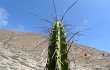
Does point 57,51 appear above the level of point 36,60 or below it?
below

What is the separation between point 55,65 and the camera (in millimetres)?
5551

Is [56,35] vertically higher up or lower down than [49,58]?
higher up

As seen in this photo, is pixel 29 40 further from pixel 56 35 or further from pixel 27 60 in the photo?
pixel 56 35

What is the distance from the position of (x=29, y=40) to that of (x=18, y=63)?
47.9 feet

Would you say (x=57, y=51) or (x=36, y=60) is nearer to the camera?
(x=57, y=51)

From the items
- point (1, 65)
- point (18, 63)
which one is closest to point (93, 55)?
point (18, 63)

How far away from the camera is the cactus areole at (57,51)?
550 centimetres

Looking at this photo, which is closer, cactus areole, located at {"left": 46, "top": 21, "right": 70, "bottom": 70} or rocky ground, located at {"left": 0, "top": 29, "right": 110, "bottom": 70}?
cactus areole, located at {"left": 46, "top": 21, "right": 70, "bottom": 70}

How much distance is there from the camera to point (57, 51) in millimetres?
5547

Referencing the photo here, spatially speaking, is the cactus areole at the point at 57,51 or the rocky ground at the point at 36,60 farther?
the rocky ground at the point at 36,60

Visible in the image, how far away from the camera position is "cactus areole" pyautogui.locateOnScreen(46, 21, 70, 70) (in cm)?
550

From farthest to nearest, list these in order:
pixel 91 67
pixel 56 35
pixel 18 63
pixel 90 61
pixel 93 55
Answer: pixel 93 55 → pixel 90 61 → pixel 91 67 → pixel 18 63 → pixel 56 35

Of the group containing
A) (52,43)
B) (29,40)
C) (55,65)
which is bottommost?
(55,65)

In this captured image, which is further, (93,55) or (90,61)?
(93,55)
